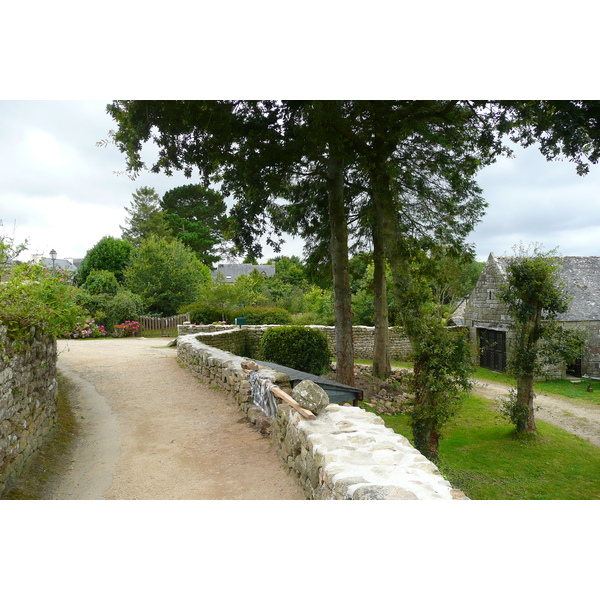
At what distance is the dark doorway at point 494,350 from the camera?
10445mm

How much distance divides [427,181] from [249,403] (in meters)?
3.63

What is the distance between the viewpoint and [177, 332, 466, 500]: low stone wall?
6.69ft

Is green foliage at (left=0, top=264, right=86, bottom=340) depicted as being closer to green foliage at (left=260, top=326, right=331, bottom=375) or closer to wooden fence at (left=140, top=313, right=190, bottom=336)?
green foliage at (left=260, top=326, right=331, bottom=375)

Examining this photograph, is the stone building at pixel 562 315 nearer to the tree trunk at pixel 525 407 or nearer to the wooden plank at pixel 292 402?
the tree trunk at pixel 525 407

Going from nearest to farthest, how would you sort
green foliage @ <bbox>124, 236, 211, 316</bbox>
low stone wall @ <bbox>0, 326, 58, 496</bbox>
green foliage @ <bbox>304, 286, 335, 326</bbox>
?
low stone wall @ <bbox>0, 326, 58, 496</bbox>
green foliage @ <bbox>304, 286, 335, 326</bbox>
green foliage @ <bbox>124, 236, 211, 316</bbox>

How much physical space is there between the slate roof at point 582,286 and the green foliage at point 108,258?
41.4 ft

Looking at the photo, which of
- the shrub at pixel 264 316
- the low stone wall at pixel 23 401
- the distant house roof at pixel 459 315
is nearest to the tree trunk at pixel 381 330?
the distant house roof at pixel 459 315

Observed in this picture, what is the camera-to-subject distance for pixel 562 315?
9.47 meters

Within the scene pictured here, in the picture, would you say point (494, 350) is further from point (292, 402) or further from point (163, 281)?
point (163, 281)

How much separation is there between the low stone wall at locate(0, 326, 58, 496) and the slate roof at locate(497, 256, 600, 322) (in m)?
8.98

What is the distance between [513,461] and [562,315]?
574 centimetres

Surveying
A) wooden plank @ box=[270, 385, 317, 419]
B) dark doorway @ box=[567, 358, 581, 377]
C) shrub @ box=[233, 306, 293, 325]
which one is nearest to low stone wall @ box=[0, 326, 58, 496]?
wooden plank @ box=[270, 385, 317, 419]
